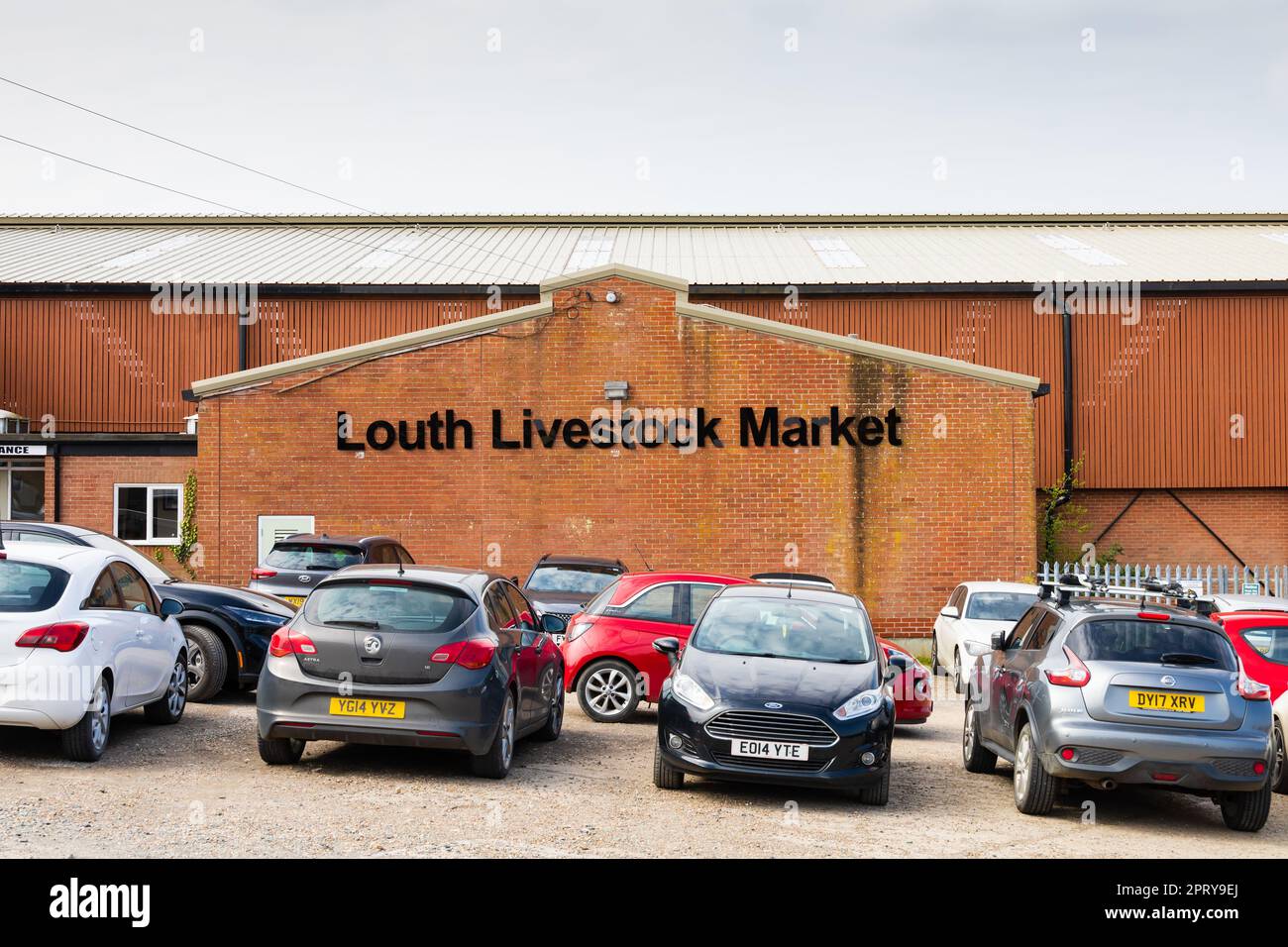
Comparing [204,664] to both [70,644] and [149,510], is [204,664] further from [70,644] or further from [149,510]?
[149,510]

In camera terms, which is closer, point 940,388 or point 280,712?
point 280,712

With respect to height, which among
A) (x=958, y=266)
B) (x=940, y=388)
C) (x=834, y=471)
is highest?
(x=958, y=266)

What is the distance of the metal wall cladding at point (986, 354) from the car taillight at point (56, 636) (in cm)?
2097

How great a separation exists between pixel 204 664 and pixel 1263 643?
32.6ft

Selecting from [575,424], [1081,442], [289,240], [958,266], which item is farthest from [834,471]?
[289,240]

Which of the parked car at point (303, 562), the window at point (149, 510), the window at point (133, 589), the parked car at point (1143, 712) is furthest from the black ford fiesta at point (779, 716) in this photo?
the window at point (149, 510)

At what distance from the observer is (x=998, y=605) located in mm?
18797

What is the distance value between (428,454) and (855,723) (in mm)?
14303

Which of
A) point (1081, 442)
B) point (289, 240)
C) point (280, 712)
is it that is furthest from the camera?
point (289, 240)

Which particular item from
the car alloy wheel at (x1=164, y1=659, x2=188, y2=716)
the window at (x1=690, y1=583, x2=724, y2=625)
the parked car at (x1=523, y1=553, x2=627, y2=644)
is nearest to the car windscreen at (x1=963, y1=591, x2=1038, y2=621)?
the parked car at (x1=523, y1=553, x2=627, y2=644)

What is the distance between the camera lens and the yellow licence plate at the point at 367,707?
934 cm

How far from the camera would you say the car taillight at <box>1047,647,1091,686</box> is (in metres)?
9.11

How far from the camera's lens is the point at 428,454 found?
22.4 m
